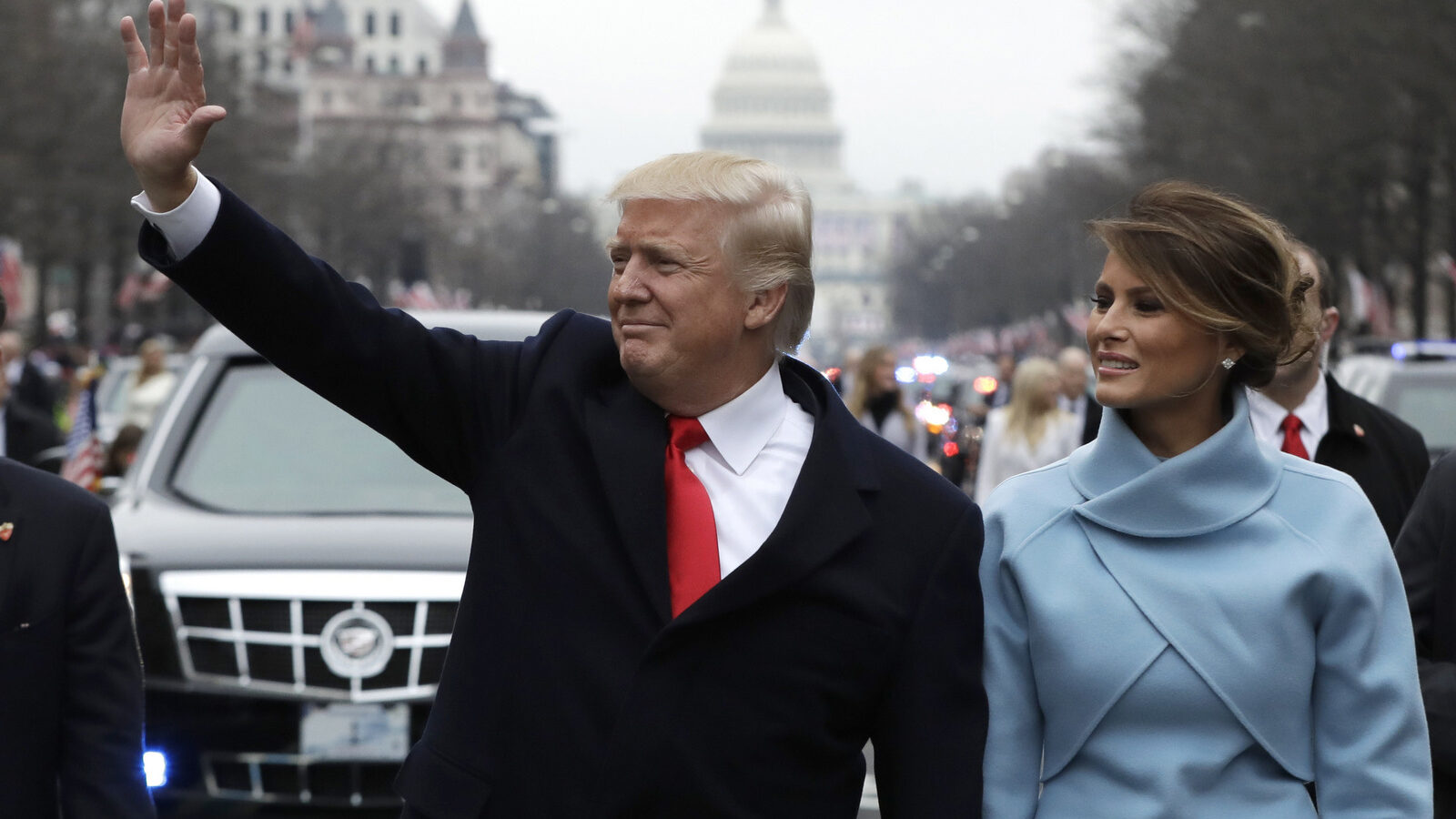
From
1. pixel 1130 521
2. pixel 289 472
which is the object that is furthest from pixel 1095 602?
pixel 289 472

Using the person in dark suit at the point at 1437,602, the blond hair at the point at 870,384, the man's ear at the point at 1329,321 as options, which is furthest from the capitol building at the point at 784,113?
the person in dark suit at the point at 1437,602

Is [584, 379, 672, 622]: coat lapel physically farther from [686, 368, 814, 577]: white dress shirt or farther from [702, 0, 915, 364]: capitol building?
[702, 0, 915, 364]: capitol building

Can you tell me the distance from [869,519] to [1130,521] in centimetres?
39

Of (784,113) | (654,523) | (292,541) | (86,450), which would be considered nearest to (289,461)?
(292,541)

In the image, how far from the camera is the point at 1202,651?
3408mm

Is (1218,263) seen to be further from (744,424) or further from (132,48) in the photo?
(132,48)

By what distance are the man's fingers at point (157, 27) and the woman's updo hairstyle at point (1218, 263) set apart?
139cm

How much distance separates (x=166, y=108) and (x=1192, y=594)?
1605 millimetres

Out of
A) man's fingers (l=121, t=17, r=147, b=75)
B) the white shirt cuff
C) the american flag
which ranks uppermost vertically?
man's fingers (l=121, t=17, r=147, b=75)

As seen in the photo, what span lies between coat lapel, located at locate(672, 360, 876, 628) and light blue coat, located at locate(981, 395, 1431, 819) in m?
0.28

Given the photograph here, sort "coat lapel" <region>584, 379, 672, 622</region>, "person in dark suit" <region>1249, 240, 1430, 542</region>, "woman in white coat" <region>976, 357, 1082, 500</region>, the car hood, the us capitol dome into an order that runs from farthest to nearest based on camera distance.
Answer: the us capitol dome < "woman in white coat" <region>976, 357, 1082, 500</region> < the car hood < "person in dark suit" <region>1249, 240, 1430, 542</region> < "coat lapel" <region>584, 379, 672, 622</region>

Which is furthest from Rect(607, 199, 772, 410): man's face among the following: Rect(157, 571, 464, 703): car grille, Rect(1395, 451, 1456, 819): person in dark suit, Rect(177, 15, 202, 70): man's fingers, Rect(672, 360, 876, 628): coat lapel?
Rect(157, 571, 464, 703): car grille

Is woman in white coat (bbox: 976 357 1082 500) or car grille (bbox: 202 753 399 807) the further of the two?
woman in white coat (bbox: 976 357 1082 500)

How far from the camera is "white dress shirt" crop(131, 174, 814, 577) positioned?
345 centimetres
